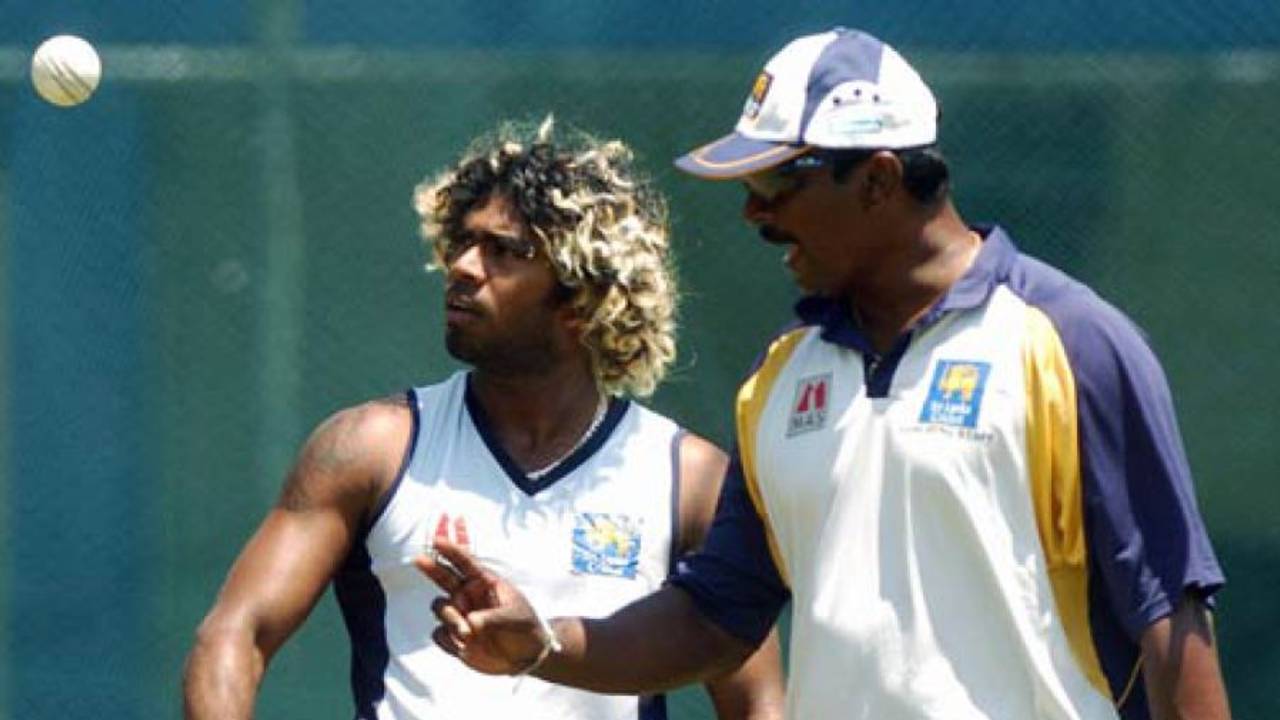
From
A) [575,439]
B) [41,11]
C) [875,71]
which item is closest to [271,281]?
[41,11]

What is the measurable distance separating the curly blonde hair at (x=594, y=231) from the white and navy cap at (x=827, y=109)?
1.22m

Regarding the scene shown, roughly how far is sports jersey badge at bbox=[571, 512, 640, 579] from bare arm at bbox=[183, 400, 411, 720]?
13.4 inches

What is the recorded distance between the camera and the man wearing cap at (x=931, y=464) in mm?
3496

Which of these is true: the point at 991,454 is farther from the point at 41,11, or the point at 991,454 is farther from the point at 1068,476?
the point at 41,11

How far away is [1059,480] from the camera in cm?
355

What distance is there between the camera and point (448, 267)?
16.5 ft

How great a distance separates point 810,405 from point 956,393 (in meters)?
0.26

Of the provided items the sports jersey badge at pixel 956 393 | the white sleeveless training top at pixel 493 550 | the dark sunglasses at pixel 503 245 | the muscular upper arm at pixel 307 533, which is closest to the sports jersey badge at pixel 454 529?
the white sleeveless training top at pixel 493 550

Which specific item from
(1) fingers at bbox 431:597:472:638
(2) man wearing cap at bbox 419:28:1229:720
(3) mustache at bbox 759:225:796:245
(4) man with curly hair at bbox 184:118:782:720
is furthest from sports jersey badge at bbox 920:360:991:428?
(4) man with curly hair at bbox 184:118:782:720

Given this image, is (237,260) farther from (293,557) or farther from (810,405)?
(810,405)

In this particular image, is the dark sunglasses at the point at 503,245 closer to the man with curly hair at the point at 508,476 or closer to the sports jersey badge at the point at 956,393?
the man with curly hair at the point at 508,476

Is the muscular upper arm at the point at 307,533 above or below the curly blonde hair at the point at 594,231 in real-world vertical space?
below

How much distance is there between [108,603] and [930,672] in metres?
2.89

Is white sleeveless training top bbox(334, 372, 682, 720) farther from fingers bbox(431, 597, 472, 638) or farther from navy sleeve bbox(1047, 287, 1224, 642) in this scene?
navy sleeve bbox(1047, 287, 1224, 642)
